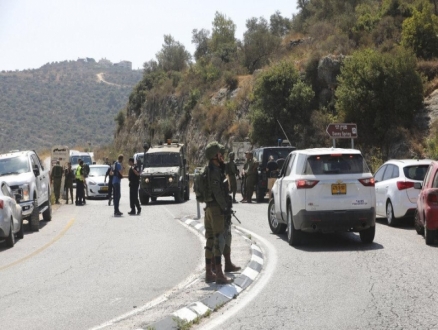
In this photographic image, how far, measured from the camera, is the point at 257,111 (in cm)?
5031

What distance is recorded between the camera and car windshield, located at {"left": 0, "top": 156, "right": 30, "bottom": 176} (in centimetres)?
2278

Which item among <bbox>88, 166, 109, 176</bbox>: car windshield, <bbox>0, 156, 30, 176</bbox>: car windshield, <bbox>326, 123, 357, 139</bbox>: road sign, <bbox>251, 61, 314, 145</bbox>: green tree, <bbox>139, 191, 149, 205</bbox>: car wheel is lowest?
<bbox>139, 191, 149, 205</bbox>: car wheel

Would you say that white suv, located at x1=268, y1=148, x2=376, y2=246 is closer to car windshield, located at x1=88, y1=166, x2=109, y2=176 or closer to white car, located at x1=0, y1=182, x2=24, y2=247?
white car, located at x1=0, y1=182, x2=24, y2=247

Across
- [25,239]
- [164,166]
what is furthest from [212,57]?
[25,239]

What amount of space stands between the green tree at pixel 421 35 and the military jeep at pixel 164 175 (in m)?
21.0

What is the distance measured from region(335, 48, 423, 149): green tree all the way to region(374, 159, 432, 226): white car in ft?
74.1

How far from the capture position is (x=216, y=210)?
10.9 meters

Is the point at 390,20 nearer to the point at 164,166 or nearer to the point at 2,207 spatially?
the point at 164,166

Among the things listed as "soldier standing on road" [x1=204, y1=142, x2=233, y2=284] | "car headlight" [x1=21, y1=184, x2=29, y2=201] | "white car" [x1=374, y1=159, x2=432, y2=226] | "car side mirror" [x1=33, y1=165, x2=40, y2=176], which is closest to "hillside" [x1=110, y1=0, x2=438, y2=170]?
"white car" [x1=374, y1=159, x2=432, y2=226]

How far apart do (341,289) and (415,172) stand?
8694 millimetres

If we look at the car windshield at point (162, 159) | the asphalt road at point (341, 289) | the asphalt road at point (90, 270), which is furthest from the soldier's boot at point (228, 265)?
the car windshield at point (162, 159)

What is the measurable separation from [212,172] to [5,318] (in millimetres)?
3513

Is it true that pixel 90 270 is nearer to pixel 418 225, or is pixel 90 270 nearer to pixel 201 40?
pixel 418 225

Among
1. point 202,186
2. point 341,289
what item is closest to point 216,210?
point 202,186
